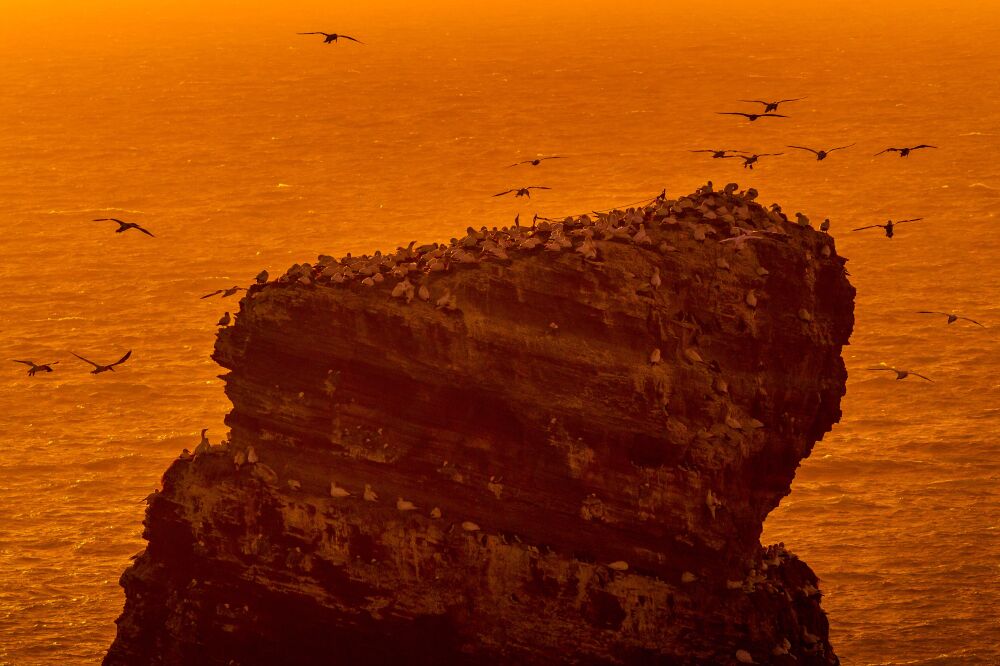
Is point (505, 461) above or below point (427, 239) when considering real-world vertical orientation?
above

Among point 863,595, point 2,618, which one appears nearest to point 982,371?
point 863,595

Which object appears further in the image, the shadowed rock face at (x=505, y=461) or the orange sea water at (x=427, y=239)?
the orange sea water at (x=427, y=239)

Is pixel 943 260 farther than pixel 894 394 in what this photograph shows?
Yes

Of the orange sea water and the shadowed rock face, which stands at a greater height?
the shadowed rock face

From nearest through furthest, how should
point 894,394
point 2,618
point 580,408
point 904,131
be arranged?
1. point 580,408
2. point 2,618
3. point 894,394
4. point 904,131

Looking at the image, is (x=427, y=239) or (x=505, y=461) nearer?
(x=505, y=461)

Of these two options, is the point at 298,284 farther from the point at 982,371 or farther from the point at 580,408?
the point at 982,371

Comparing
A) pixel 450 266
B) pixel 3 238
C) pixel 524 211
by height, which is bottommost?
pixel 3 238

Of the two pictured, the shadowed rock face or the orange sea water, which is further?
the orange sea water
